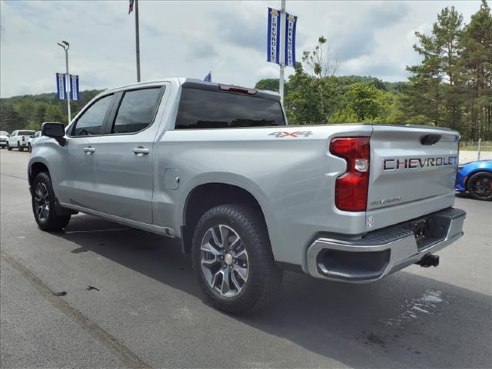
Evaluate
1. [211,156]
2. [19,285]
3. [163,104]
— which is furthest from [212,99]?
[19,285]

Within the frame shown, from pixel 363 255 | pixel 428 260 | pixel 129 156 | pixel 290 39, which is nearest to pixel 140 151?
pixel 129 156

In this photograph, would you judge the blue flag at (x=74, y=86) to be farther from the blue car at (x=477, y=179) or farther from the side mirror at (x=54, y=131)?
the side mirror at (x=54, y=131)

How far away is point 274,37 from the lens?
17062 millimetres

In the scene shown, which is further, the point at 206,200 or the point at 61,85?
the point at 61,85

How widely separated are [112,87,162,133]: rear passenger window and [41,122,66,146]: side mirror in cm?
107

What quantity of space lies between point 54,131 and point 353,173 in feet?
13.4

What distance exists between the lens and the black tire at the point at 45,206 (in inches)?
243

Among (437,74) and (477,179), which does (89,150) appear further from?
(437,74)

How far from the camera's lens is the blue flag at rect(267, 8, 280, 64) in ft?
55.5

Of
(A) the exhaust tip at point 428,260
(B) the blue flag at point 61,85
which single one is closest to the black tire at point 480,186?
(A) the exhaust tip at point 428,260

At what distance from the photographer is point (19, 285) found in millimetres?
4262

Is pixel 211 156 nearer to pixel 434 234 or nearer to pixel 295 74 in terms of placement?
pixel 434 234

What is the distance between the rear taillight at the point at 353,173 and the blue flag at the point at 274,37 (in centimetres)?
1499

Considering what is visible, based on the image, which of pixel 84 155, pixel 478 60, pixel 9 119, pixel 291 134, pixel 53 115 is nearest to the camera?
pixel 291 134
